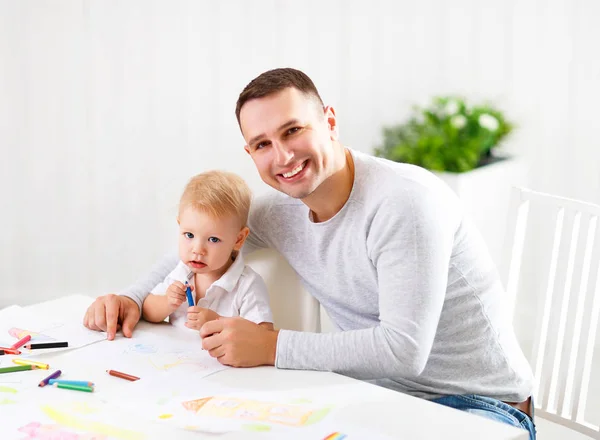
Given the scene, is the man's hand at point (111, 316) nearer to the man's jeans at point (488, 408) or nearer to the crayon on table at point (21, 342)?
the crayon on table at point (21, 342)

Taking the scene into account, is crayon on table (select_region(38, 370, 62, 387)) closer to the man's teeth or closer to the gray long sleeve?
the gray long sleeve

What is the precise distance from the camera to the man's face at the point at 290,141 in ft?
4.91

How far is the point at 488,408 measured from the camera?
1.54m

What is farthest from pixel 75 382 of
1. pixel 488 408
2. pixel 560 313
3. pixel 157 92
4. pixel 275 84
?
pixel 157 92

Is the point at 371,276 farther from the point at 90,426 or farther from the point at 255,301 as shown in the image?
the point at 90,426

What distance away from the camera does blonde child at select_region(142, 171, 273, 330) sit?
1.62m

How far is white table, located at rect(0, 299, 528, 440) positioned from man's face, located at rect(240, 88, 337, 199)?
1.16 feet

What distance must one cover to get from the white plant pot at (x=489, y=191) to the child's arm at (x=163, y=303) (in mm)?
1470

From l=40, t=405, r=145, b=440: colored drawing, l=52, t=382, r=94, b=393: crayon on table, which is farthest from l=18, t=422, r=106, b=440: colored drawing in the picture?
l=52, t=382, r=94, b=393: crayon on table

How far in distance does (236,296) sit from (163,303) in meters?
0.15

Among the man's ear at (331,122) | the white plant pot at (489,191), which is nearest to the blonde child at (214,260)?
the man's ear at (331,122)

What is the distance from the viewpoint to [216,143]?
3441 mm

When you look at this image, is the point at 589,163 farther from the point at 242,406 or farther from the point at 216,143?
the point at 242,406

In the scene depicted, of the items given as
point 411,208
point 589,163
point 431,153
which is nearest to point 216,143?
point 431,153
